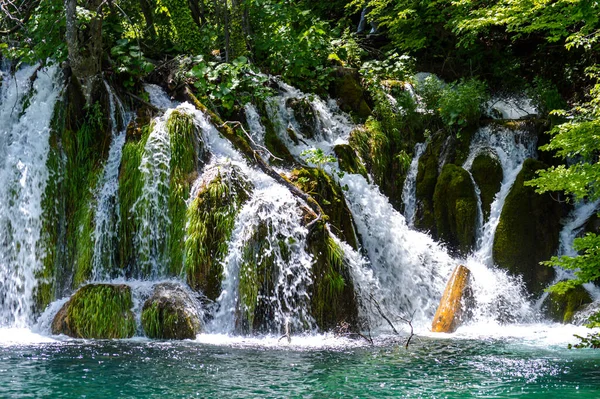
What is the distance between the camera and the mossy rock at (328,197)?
10516mm

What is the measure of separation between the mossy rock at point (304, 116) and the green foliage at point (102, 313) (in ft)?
18.2

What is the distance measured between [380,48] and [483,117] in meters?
4.62

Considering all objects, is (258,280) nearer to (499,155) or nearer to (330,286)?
(330,286)

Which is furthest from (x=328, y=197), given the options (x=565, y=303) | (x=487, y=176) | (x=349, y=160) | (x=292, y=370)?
(x=292, y=370)

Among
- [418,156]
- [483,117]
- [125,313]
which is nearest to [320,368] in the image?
[125,313]

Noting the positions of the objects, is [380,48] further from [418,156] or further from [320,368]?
[320,368]

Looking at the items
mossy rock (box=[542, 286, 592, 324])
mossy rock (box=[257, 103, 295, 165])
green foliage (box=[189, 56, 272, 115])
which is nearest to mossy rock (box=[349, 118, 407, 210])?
mossy rock (box=[257, 103, 295, 165])

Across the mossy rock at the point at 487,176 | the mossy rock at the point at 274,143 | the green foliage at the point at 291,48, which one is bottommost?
the mossy rock at the point at 487,176

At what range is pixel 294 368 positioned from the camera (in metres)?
6.62

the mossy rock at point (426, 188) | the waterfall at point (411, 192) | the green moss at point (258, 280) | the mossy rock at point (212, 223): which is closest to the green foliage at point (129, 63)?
the mossy rock at point (212, 223)

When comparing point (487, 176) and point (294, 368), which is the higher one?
point (487, 176)

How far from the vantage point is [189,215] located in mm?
9477

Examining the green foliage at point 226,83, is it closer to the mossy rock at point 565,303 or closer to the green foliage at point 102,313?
the green foliage at point 102,313

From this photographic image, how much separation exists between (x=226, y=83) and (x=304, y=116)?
215cm
